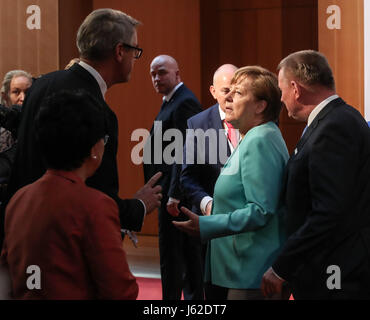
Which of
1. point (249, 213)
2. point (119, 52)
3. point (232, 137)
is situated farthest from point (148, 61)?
point (249, 213)

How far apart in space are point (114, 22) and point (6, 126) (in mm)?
752

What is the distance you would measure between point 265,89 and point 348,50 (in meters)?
2.20

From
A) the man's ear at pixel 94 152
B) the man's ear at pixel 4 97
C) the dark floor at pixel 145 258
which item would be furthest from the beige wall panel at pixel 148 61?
the man's ear at pixel 94 152

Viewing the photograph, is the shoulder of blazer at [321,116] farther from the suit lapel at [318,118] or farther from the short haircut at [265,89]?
the short haircut at [265,89]

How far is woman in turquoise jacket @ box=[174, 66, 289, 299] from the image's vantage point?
2.25 meters

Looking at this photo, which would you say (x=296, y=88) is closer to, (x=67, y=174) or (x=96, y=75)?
(x=96, y=75)

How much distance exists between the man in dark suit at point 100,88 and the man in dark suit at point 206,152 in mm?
1164

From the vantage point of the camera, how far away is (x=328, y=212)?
205 cm

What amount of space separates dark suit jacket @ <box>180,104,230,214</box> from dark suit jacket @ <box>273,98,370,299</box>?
128 cm

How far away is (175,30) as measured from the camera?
22.0ft

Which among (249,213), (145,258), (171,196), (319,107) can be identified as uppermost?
(319,107)

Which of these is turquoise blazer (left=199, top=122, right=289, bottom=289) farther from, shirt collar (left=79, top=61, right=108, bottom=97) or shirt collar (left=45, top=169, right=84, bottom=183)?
shirt collar (left=45, top=169, right=84, bottom=183)

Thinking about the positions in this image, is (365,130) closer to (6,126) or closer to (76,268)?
(76,268)

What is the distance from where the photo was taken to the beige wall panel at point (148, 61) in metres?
6.64
